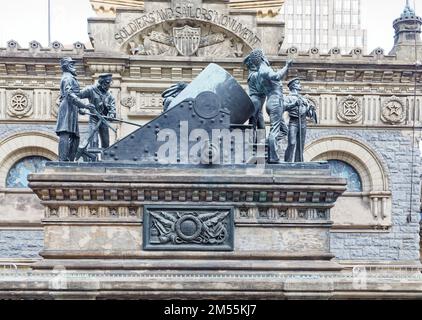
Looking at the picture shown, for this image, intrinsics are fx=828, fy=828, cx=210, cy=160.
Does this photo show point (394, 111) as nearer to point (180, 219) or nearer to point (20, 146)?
point (20, 146)

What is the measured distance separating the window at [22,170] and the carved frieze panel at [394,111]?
35.7 ft

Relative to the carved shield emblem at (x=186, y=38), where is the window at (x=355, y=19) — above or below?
above

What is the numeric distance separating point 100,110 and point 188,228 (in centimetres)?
293

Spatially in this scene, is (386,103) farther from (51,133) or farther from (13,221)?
(13,221)

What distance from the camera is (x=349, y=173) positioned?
2661cm

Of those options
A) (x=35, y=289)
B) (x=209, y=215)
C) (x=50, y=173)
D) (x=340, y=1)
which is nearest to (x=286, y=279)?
(x=209, y=215)

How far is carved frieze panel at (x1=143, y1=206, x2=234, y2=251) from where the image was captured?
1354cm

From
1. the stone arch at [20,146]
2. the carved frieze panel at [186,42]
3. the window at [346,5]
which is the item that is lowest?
the stone arch at [20,146]

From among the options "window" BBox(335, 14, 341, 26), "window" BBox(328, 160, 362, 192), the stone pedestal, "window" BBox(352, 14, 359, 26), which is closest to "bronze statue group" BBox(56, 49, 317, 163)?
the stone pedestal

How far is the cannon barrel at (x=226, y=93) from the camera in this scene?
14805 mm

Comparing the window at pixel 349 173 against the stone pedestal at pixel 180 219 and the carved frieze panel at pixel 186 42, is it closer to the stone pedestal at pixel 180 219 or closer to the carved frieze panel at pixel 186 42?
the carved frieze panel at pixel 186 42

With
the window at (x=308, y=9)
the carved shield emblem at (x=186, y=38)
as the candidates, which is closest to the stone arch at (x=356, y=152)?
the carved shield emblem at (x=186, y=38)

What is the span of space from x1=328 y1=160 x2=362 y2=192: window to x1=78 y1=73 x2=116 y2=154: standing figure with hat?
12.7 m
